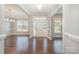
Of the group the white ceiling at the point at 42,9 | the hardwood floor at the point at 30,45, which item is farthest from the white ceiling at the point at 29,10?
the hardwood floor at the point at 30,45

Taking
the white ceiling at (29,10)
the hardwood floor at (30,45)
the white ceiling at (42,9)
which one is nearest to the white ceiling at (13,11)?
the white ceiling at (29,10)

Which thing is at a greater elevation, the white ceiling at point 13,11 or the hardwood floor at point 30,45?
the white ceiling at point 13,11

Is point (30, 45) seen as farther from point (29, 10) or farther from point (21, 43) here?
point (29, 10)

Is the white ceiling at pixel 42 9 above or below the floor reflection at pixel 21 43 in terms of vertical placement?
above

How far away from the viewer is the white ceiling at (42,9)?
1.91 m

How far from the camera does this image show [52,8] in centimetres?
193

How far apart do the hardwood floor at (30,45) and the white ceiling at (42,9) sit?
48 centimetres

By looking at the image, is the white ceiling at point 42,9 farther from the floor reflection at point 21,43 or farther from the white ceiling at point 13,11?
the floor reflection at point 21,43

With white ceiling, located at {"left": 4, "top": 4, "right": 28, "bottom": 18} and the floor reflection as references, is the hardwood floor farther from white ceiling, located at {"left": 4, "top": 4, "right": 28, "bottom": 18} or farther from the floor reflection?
white ceiling, located at {"left": 4, "top": 4, "right": 28, "bottom": 18}

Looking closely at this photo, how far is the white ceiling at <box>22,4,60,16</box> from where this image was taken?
75.2 inches

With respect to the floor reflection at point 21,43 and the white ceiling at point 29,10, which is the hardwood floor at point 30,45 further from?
the white ceiling at point 29,10

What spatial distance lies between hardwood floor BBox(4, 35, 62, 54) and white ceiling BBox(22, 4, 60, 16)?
478mm

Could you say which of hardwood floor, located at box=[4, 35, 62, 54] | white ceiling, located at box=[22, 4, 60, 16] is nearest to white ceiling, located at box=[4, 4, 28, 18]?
white ceiling, located at box=[22, 4, 60, 16]
